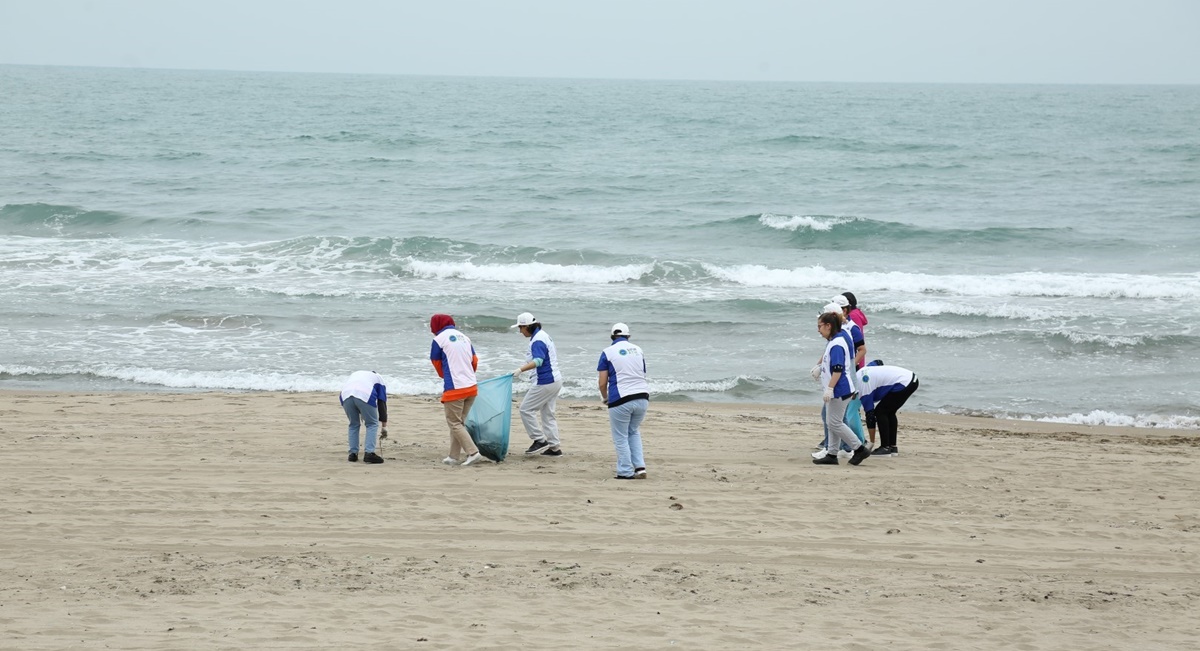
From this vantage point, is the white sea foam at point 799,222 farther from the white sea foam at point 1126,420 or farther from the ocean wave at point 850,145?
the ocean wave at point 850,145

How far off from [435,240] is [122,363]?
37.8ft

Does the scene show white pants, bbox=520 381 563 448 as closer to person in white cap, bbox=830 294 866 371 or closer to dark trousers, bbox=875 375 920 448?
person in white cap, bbox=830 294 866 371

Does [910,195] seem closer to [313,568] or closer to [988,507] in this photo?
[988,507]

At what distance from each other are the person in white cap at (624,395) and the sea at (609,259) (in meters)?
4.48

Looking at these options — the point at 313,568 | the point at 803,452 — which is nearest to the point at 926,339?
the point at 803,452

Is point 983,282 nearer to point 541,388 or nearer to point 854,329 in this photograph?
point 854,329

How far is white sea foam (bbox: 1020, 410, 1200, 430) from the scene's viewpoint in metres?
12.8

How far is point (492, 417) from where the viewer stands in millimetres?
9469

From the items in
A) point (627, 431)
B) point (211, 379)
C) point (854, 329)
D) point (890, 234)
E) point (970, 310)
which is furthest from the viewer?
point (890, 234)

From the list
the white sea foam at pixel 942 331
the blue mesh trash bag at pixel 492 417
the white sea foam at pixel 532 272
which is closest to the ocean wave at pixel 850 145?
the white sea foam at pixel 532 272

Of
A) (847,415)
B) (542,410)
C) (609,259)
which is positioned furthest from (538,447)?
(609,259)

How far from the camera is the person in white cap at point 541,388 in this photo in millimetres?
9539

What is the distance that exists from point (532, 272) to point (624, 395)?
14.5 m

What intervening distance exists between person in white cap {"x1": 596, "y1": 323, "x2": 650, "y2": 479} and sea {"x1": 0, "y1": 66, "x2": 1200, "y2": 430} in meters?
4.48
